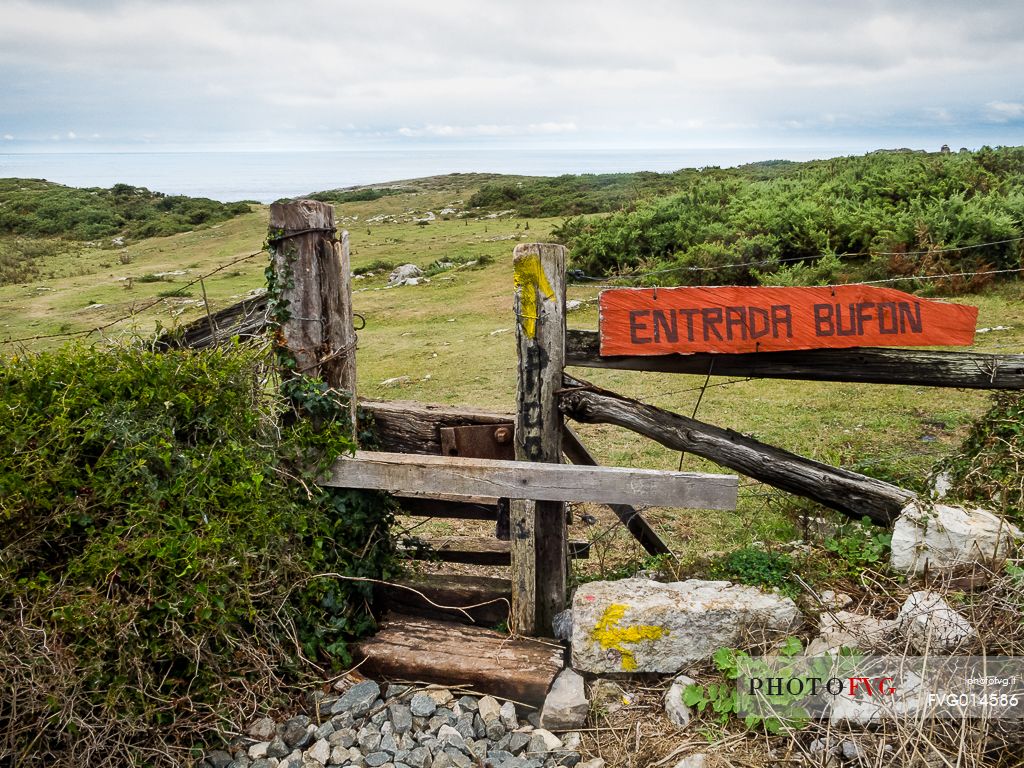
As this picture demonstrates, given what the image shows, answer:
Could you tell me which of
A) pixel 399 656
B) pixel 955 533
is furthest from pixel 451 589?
pixel 955 533

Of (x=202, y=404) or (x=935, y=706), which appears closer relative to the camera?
(x=935, y=706)

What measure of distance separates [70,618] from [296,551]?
1.07 m

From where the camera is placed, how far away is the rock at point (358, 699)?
11.9 feet

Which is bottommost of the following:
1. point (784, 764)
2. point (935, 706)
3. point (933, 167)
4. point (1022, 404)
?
point (784, 764)

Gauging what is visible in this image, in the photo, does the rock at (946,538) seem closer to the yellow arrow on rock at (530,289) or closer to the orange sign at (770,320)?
the orange sign at (770,320)

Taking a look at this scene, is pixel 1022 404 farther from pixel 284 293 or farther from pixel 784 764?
pixel 284 293

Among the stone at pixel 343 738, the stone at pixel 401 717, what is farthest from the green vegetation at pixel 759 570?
the stone at pixel 343 738

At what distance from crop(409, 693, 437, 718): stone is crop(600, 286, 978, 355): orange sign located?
204 cm

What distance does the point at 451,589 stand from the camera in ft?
14.3

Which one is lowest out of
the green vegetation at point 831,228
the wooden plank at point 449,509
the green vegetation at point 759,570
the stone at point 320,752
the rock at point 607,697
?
the stone at point 320,752

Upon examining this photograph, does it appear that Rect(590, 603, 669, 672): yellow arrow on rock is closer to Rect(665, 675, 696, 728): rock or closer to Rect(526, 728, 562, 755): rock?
Rect(665, 675, 696, 728): rock

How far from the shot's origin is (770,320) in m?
3.95

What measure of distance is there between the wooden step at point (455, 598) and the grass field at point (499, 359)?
88 centimetres

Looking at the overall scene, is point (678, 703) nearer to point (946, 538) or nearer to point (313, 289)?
point (946, 538)
